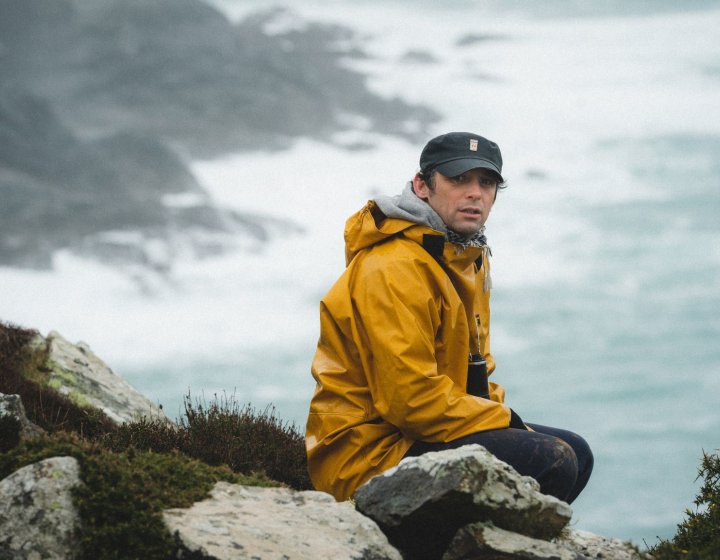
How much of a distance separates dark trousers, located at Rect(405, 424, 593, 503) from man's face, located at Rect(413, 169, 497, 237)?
113cm

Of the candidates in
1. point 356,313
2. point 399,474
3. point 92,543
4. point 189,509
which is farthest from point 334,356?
point 92,543

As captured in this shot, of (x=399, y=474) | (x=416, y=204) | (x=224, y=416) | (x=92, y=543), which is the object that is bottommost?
(x=92, y=543)

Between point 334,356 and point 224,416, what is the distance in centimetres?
211

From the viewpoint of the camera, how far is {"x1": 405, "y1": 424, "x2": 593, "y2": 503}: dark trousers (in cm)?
519

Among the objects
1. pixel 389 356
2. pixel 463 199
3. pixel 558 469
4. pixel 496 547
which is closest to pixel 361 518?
pixel 496 547

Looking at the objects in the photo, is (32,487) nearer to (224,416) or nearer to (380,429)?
(380,429)

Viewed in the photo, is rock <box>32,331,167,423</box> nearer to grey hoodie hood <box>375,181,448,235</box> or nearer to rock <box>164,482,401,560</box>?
rock <box>164,482,401,560</box>

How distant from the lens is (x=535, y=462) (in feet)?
17.2

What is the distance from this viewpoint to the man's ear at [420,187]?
18.5 ft

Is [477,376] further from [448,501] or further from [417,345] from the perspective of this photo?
[448,501]

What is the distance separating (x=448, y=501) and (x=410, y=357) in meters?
0.77

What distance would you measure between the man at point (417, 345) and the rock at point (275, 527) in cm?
50

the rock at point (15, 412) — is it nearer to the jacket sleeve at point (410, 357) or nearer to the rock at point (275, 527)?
the rock at point (275, 527)

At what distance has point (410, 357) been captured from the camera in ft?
16.3
